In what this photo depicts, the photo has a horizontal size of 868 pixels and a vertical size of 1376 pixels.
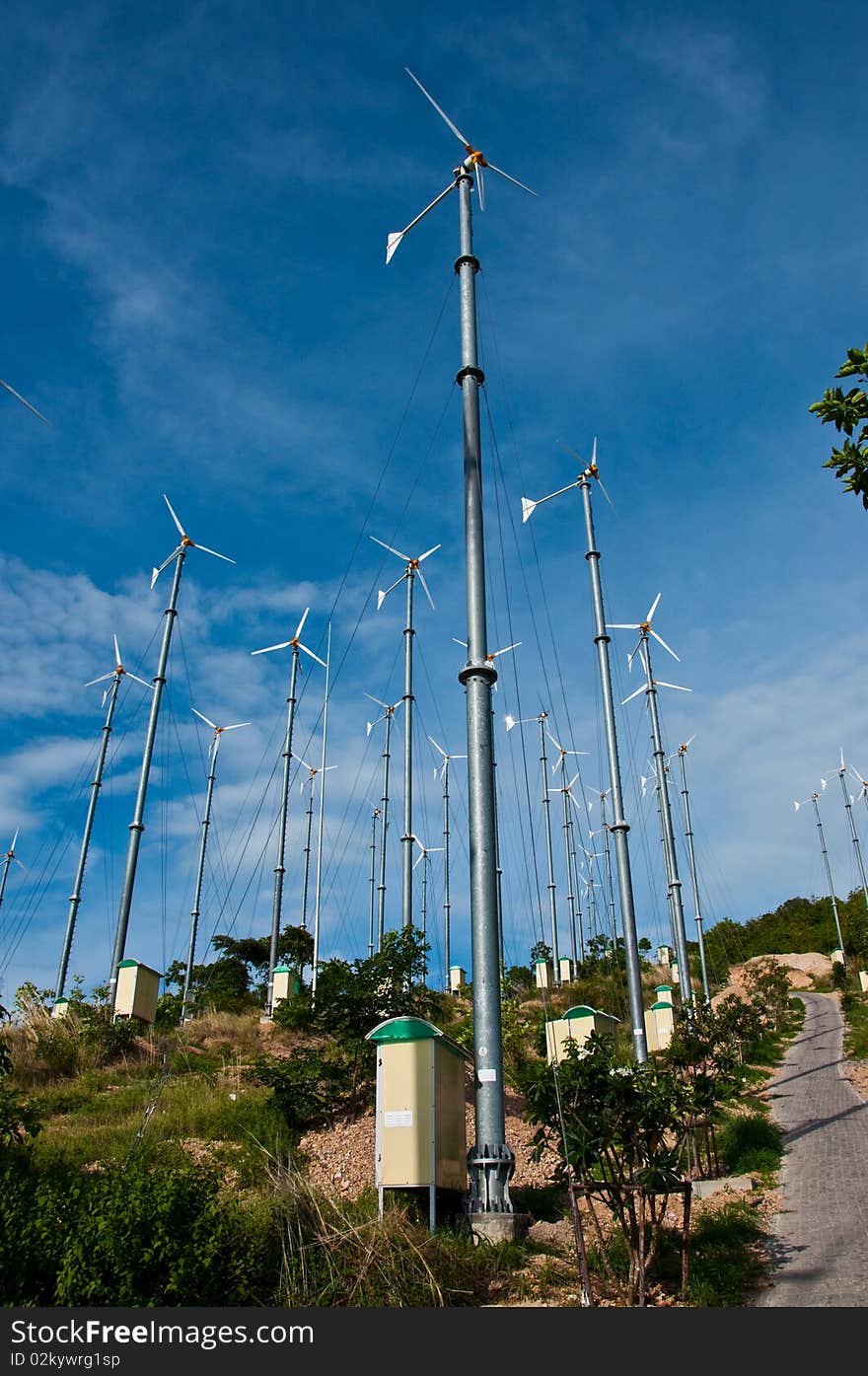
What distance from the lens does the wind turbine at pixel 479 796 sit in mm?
12352

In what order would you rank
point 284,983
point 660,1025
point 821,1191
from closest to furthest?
point 821,1191 < point 284,983 < point 660,1025

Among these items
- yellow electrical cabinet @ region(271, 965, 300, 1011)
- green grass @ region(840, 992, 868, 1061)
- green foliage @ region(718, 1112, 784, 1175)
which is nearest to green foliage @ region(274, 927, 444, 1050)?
green foliage @ region(718, 1112, 784, 1175)

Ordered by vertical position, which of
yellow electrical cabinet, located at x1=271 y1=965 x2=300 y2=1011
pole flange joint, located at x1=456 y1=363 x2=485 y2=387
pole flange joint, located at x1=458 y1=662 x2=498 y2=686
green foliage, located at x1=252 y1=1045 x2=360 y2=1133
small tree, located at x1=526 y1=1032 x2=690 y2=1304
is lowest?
small tree, located at x1=526 y1=1032 x2=690 y2=1304

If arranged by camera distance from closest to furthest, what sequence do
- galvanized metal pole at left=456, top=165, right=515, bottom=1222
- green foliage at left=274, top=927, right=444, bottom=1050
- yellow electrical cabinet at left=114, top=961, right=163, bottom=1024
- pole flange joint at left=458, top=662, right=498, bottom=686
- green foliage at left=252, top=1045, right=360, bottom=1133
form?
galvanized metal pole at left=456, top=165, right=515, bottom=1222
pole flange joint at left=458, top=662, right=498, bottom=686
green foliage at left=252, top=1045, right=360, bottom=1133
green foliage at left=274, top=927, right=444, bottom=1050
yellow electrical cabinet at left=114, top=961, right=163, bottom=1024

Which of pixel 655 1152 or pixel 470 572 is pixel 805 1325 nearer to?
pixel 655 1152

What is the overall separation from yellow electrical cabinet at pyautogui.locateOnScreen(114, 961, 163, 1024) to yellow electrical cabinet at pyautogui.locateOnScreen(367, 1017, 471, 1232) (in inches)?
427

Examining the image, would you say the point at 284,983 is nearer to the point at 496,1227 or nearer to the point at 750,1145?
the point at 750,1145

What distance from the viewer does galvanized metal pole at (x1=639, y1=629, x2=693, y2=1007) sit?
31.1 m

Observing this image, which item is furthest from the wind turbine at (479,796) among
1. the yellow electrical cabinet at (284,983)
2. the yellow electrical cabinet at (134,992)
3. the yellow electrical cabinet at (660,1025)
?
the yellow electrical cabinet at (660,1025)

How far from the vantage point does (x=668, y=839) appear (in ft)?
118

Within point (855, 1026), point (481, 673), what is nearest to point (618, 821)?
point (481, 673)

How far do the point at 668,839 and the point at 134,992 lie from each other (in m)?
20.8

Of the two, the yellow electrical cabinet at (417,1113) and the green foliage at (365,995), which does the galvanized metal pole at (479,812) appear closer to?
the yellow electrical cabinet at (417,1113)

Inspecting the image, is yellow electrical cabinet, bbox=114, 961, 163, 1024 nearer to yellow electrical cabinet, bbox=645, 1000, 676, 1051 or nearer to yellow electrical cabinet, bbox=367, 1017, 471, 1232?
yellow electrical cabinet, bbox=367, 1017, 471, 1232
